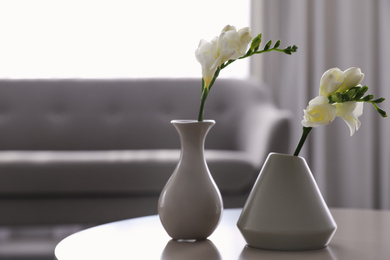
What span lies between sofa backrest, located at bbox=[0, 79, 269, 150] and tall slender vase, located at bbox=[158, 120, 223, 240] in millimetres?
Result: 1956

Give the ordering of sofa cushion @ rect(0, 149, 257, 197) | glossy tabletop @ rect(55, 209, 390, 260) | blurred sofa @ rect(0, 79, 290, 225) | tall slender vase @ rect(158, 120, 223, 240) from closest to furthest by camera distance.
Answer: glossy tabletop @ rect(55, 209, 390, 260), tall slender vase @ rect(158, 120, 223, 240), sofa cushion @ rect(0, 149, 257, 197), blurred sofa @ rect(0, 79, 290, 225)

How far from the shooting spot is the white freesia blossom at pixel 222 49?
88 centimetres

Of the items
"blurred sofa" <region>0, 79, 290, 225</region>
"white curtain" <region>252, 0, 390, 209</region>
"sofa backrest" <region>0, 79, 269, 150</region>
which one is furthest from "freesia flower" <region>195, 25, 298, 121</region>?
"white curtain" <region>252, 0, 390, 209</region>

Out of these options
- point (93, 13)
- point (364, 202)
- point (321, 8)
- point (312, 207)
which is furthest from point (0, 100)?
point (312, 207)

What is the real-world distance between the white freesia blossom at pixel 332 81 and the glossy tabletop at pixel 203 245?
23 cm

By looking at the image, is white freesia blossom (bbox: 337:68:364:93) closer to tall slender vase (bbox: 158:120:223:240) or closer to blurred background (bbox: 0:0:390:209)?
tall slender vase (bbox: 158:120:223:240)

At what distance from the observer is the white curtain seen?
3.49 metres

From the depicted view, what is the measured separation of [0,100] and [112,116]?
0.58 meters

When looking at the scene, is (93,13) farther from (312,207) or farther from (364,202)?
(312,207)

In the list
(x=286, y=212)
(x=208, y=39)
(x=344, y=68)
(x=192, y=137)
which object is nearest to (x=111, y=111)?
(x=208, y=39)

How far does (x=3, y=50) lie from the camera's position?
3.47 metres

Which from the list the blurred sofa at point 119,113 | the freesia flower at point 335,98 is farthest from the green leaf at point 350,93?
the blurred sofa at point 119,113

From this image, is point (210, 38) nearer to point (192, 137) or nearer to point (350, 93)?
point (192, 137)

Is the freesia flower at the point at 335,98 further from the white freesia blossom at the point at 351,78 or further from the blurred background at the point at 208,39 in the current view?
the blurred background at the point at 208,39
